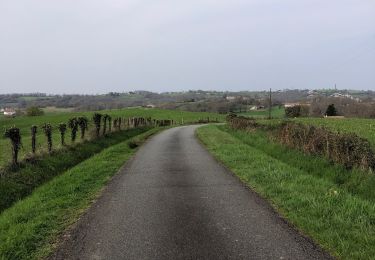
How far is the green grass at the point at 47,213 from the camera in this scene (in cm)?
648

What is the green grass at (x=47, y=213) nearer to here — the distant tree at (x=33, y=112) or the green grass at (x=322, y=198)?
the green grass at (x=322, y=198)

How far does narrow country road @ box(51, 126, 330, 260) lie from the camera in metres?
6.13

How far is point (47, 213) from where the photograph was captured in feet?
28.1

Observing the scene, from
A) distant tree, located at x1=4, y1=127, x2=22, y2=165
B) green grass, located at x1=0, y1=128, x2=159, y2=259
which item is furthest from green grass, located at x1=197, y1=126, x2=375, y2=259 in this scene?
distant tree, located at x1=4, y1=127, x2=22, y2=165

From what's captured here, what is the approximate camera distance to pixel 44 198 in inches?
397

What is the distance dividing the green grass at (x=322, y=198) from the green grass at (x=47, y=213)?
12.9ft

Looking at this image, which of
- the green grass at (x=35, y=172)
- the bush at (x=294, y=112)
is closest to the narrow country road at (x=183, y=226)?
the green grass at (x=35, y=172)

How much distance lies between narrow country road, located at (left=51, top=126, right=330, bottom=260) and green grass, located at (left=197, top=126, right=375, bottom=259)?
1.03 ft

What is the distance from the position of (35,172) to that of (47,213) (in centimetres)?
579

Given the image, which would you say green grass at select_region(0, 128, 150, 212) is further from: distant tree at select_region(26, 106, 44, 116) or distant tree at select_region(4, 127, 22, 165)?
distant tree at select_region(26, 106, 44, 116)

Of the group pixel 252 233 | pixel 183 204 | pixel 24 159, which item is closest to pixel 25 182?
pixel 24 159

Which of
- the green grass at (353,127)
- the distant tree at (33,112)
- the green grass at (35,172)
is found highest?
the distant tree at (33,112)

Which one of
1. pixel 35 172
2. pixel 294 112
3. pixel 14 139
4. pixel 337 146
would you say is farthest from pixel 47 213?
pixel 294 112

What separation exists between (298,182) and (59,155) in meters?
10.2
